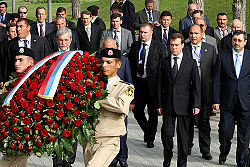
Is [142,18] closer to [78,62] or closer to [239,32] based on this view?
[239,32]

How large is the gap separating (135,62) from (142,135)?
1.81 m

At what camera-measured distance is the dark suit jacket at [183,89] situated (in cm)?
871

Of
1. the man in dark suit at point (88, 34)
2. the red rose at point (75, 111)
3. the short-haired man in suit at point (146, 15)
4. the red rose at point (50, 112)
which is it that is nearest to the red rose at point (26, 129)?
the red rose at point (50, 112)

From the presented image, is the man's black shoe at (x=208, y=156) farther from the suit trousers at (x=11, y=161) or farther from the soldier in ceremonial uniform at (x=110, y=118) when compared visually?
the suit trousers at (x=11, y=161)

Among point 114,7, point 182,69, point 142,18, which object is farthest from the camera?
point 142,18

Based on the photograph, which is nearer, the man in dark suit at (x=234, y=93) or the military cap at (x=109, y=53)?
the military cap at (x=109, y=53)

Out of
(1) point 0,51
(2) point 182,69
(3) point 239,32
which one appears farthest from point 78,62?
(1) point 0,51

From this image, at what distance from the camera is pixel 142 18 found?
15086 mm

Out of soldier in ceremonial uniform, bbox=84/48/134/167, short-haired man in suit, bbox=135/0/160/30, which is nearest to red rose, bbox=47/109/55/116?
soldier in ceremonial uniform, bbox=84/48/134/167

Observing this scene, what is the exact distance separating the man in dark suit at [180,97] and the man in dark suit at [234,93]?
0.69 metres

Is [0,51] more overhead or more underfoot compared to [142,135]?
more overhead

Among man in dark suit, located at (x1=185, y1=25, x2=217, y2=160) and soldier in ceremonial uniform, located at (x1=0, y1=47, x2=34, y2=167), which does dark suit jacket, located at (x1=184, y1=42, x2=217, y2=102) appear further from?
soldier in ceremonial uniform, located at (x1=0, y1=47, x2=34, y2=167)

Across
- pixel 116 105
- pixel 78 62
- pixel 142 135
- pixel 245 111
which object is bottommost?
pixel 142 135

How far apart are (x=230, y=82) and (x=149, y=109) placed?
2027 millimetres
